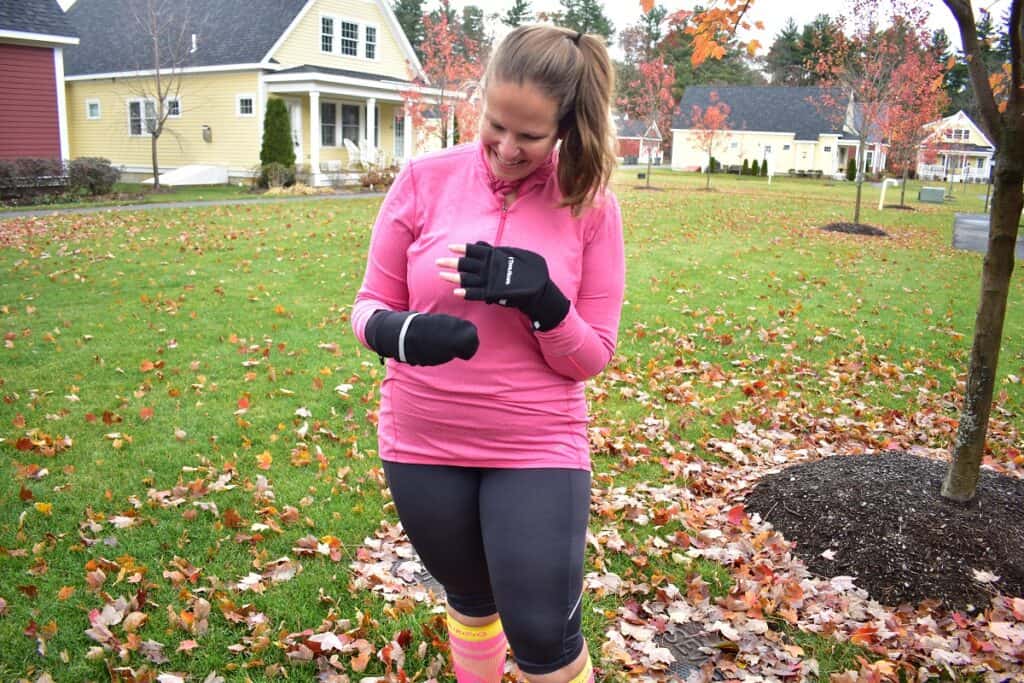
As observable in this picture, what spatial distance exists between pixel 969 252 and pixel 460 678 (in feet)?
54.0

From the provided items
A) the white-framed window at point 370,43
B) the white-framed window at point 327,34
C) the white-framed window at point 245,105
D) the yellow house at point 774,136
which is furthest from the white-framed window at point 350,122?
the yellow house at point 774,136

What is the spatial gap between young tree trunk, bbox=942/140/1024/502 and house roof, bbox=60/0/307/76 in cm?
2632

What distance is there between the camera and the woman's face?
1991 millimetres

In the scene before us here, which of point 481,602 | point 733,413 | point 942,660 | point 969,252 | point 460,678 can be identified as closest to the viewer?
point 481,602

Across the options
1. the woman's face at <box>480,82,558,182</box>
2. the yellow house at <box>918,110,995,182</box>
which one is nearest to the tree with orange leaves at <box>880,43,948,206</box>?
the woman's face at <box>480,82,558,182</box>

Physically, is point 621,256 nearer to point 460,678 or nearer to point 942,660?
point 460,678

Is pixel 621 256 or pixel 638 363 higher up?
pixel 621 256

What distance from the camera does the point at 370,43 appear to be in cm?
3012

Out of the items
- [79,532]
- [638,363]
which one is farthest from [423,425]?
[638,363]

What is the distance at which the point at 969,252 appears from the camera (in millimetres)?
15680

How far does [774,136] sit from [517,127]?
60965 mm

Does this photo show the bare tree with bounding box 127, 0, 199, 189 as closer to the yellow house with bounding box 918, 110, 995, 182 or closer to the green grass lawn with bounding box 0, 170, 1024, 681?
the green grass lawn with bounding box 0, 170, 1024, 681

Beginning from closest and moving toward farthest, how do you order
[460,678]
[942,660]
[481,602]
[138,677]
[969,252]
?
[481,602] < [460,678] < [138,677] < [942,660] < [969,252]

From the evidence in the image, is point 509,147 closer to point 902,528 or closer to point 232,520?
point 232,520
